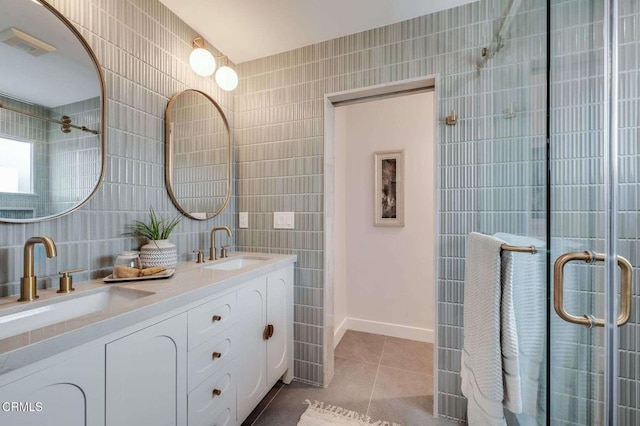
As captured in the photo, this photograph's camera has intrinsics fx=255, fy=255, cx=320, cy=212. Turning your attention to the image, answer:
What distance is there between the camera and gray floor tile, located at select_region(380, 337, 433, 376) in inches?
78.1

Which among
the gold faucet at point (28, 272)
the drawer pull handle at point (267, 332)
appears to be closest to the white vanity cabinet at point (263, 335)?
the drawer pull handle at point (267, 332)

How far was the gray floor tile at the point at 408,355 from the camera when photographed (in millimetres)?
1983

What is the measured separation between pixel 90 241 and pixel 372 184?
218 centimetres

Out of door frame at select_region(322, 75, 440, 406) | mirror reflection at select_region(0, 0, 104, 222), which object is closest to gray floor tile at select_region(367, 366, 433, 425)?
door frame at select_region(322, 75, 440, 406)

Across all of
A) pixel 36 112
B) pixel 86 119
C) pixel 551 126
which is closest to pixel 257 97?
pixel 86 119

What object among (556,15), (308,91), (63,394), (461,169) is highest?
(308,91)

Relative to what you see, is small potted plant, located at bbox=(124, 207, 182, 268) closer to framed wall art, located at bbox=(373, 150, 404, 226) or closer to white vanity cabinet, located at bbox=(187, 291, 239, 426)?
white vanity cabinet, located at bbox=(187, 291, 239, 426)

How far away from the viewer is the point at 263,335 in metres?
1.46

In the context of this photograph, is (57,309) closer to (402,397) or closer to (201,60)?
(201,60)

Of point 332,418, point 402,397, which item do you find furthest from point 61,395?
point 402,397

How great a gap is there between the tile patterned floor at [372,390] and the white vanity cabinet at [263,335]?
15cm

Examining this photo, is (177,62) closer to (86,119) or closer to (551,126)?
(86,119)

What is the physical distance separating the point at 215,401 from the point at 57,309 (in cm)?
71

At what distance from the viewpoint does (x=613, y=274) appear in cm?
59
